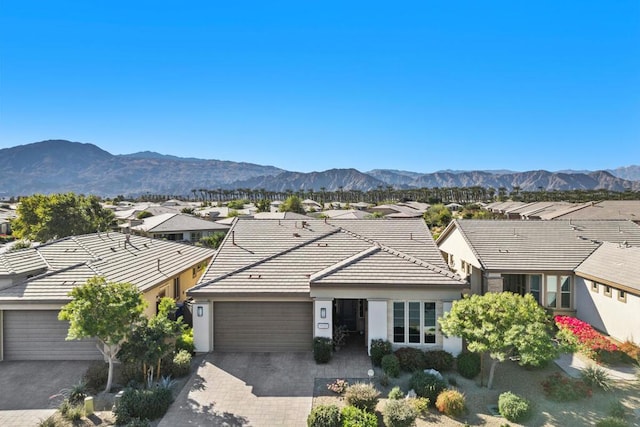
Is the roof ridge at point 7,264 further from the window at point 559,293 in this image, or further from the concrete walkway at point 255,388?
the window at point 559,293

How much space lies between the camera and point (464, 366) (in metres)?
13.4

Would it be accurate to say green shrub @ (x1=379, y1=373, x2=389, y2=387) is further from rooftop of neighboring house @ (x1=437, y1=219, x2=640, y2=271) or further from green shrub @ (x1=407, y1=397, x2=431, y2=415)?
rooftop of neighboring house @ (x1=437, y1=219, x2=640, y2=271)

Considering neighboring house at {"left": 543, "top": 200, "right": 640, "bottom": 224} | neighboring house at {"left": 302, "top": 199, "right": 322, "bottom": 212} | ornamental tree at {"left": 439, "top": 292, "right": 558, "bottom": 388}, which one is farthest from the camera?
neighboring house at {"left": 302, "top": 199, "right": 322, "bottom": 212}

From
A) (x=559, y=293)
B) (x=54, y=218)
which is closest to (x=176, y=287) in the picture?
(x=559, y=293)

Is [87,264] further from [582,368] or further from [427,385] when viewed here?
[582,368]

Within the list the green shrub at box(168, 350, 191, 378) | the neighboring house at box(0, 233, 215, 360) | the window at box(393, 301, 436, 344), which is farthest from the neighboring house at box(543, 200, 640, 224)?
the green shrub at box(168, 350, 191, 378)

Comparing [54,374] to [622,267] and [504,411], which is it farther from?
[622,267]

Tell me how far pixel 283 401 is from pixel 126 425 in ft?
15.4

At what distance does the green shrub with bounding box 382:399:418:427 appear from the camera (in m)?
10.2

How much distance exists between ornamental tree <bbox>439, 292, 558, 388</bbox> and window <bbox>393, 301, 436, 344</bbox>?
1.87m

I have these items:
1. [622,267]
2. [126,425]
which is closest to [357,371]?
[126,425]

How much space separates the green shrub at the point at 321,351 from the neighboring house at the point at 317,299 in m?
0.53

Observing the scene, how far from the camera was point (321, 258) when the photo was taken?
17734 mm

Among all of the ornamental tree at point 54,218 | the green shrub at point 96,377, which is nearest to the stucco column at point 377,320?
the green shrub at point 96,377
